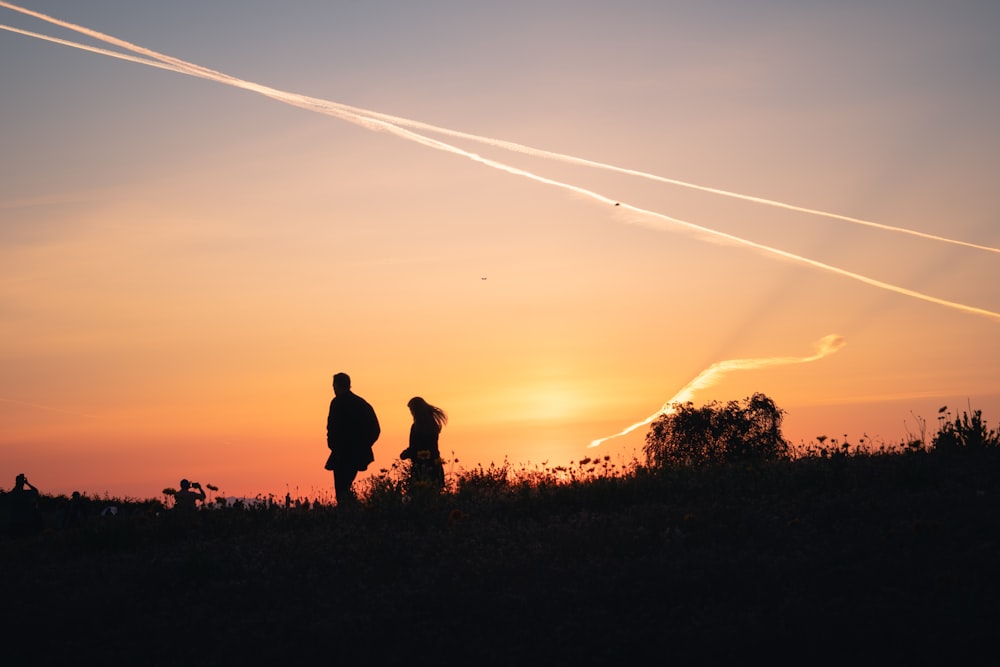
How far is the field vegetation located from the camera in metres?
8.20

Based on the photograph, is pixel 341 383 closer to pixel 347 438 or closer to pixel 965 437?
pixel 347 438

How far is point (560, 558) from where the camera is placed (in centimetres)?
1010

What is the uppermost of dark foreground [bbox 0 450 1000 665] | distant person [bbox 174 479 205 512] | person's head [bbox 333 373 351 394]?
person's head [bbox 333 373 351 394]

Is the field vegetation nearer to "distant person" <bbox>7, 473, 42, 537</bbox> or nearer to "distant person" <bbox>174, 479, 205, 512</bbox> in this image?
"distant person" <bbox>174, 479, 205, 512</bbox>

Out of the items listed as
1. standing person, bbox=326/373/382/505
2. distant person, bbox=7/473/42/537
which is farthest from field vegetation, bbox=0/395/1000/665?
distant person, bbox=7/473/42/537

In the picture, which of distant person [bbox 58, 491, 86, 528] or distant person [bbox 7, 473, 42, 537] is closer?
distant person [bbox 7, 473, 42, 537]

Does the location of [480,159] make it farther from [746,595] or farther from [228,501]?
→ [746,595]

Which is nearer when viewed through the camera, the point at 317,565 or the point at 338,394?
the point at 317,565

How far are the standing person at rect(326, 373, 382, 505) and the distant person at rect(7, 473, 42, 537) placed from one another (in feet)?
21.8

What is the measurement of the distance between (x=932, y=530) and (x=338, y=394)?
32.5 feet

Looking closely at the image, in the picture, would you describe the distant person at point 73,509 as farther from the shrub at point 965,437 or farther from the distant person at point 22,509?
the shrub at point 965,437

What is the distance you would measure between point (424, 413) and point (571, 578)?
24.3 feet

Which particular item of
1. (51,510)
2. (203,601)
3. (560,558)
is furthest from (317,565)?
(51,510)

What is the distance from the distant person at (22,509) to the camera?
18.5 meters
